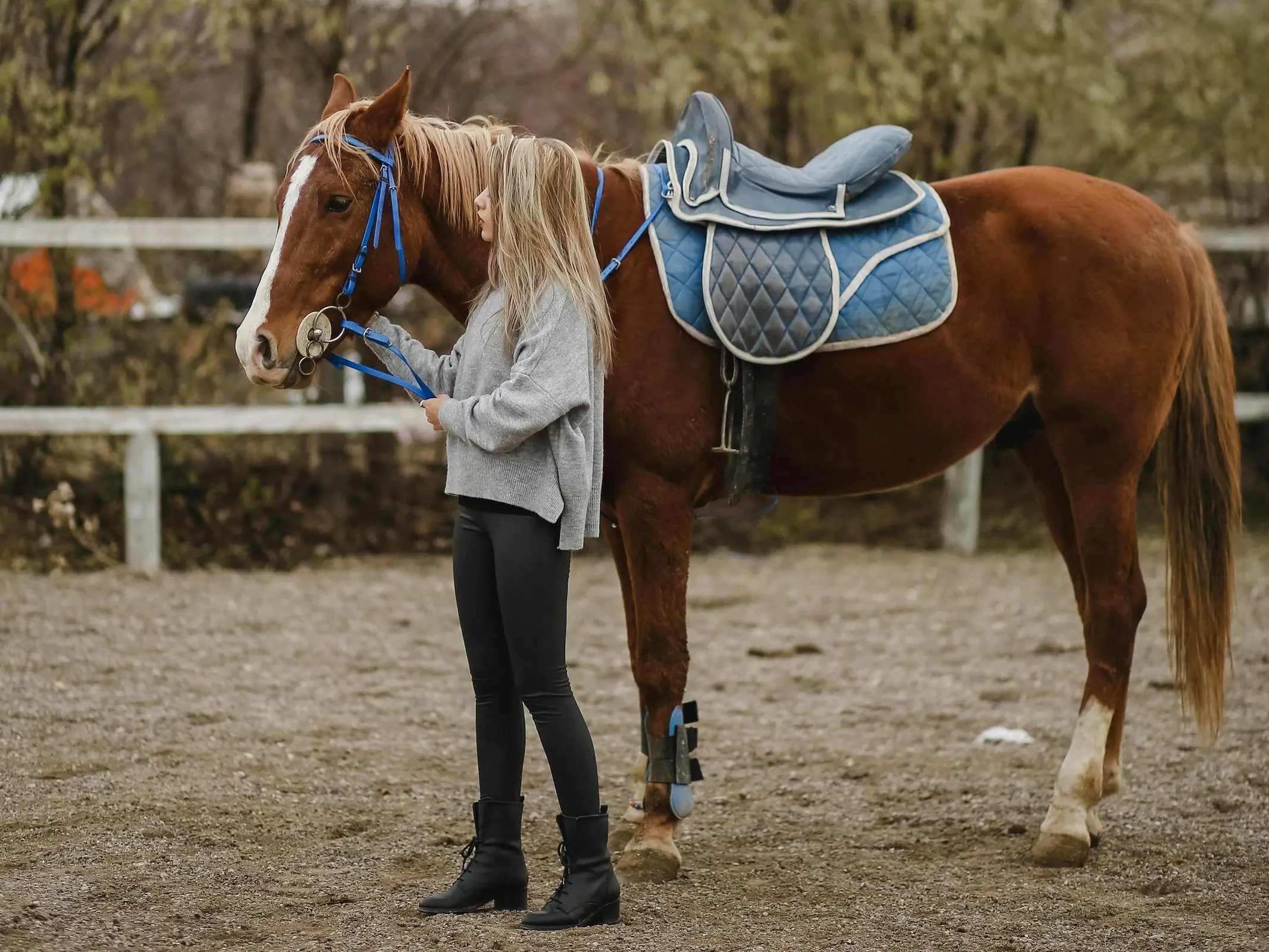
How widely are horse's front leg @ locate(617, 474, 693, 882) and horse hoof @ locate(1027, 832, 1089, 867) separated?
36.7 inches

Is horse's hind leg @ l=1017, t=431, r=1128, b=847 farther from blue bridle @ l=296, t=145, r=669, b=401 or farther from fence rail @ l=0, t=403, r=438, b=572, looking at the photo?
fence rail @ l=0, t=403, r=438, b=572

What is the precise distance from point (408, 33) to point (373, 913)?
8.24m

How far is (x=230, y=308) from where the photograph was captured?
291 inches

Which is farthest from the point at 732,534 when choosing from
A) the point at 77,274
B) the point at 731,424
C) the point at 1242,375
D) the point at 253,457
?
the point at 731,424

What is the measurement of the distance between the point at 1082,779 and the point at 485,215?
215 cm

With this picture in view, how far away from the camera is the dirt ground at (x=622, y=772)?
3062 mm

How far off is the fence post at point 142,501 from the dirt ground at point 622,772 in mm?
209

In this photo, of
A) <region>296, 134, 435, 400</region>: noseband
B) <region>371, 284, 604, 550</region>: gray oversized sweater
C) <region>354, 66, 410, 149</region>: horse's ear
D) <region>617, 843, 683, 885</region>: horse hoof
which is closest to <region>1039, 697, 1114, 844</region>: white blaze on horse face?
<region>617, 843, 683, 885</region>: horse hoof

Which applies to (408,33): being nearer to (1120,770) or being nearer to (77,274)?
(77,274)

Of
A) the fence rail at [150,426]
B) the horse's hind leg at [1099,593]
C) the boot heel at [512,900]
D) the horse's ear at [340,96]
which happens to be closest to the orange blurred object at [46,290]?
the fence rail at [150,426]

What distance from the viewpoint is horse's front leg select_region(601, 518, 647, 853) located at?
3646 millimetres

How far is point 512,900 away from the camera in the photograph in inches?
121

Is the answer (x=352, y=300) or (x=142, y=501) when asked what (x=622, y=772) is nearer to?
(x=352, y=300)

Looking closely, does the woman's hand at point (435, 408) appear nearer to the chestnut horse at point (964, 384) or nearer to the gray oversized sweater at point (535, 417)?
the gray oversized sweater at point (535, 417)
